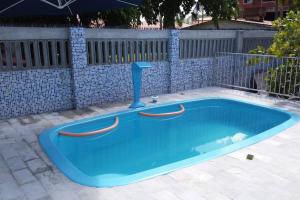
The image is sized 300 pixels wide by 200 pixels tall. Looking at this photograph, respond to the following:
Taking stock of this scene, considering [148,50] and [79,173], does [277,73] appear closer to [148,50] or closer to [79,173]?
[148,50]

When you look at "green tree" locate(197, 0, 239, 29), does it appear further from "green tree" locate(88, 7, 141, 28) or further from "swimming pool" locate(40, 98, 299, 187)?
"swimming pool" locate(40, 98, 299, 187)

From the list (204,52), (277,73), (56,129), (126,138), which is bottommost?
(126,138)

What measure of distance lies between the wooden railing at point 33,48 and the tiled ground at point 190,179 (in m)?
2.06

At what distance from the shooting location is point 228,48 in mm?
10469

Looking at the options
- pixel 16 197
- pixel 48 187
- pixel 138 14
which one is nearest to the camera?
pixel 16 197

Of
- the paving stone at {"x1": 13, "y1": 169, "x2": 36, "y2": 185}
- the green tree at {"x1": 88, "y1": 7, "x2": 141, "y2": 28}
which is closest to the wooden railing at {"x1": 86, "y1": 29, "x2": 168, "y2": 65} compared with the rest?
the paving stone at {"x1": 13, "y1": 169, "x2": 36, "y2": 185}

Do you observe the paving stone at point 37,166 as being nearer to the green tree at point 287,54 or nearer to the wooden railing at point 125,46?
the wooden railing at point 125,46

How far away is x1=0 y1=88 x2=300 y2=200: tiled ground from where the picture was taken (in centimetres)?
319

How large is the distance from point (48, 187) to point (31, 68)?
3.84m

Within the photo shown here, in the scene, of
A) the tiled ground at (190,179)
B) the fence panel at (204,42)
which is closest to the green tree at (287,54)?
the fence panel at (204,42)

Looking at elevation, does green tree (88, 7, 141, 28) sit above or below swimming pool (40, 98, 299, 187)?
above

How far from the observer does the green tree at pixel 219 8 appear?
15.2 metres

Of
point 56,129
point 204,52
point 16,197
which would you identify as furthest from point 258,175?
point 204,52

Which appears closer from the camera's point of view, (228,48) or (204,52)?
(204,52)
